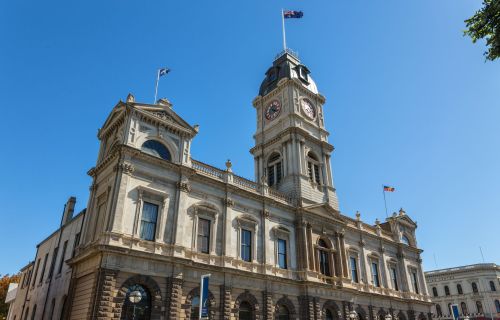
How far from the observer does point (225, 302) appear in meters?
27.3

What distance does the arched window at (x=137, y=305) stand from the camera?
→ 2266 cm

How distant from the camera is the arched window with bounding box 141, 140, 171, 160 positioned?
2796cm

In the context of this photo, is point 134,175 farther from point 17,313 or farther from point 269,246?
point 17,313

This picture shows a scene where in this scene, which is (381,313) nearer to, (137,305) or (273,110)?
(273,110)

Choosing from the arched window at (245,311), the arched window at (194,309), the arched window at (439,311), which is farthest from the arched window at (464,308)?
the arched window at (194,309)

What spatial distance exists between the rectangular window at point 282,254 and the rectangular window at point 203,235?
791cm

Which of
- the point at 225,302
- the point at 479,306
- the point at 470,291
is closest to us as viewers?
the point at 225,302

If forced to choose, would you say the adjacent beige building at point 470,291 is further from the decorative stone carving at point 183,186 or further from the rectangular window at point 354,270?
the decorative stone carving at point 183,186

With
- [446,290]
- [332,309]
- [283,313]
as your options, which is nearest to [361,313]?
[332,309]

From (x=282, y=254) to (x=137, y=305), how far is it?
1452cm

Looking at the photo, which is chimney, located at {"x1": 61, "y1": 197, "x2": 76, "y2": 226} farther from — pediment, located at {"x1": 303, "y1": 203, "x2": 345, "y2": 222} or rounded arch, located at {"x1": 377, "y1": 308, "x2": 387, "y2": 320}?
rounded arch, located at {"x1": 377, "y1": 308, "x2": 387, "y2": 320}

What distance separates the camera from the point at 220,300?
89.8ft

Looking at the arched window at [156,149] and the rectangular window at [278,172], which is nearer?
the arched window at [156,149]

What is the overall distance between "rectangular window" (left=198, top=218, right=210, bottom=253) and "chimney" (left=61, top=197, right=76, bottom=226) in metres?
16.0
